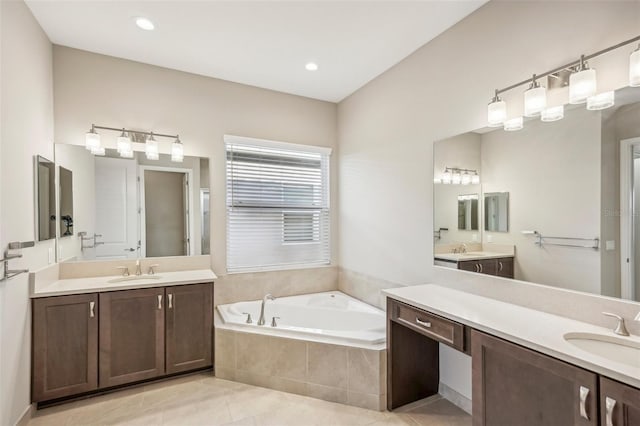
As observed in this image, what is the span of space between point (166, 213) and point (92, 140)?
881mm

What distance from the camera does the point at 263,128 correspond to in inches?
138

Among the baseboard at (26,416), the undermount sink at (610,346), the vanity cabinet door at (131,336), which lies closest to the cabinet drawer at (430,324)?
the undermount sink at (610,346)

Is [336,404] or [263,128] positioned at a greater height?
[263,128]

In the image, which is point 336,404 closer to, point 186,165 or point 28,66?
point 186,165

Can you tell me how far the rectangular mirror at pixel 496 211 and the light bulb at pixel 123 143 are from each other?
10.1 ft

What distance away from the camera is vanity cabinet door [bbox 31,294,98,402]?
218cm

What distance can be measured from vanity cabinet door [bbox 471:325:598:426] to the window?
240 centimetres

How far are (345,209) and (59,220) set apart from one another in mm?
2805

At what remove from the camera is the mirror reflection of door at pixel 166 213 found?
9.82ft

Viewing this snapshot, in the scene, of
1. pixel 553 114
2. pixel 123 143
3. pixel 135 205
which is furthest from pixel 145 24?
pixel 553 114

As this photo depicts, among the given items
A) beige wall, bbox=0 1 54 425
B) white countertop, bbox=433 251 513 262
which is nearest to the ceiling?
beige wall, bbox=0 1 54 425

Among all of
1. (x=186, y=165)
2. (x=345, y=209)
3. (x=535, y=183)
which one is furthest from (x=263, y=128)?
(x=535, y=183)

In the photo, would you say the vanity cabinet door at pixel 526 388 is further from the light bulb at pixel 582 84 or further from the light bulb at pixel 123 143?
the light bulb at pixel 123 143

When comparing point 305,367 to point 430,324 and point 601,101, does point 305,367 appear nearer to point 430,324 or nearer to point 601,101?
point 430,324
